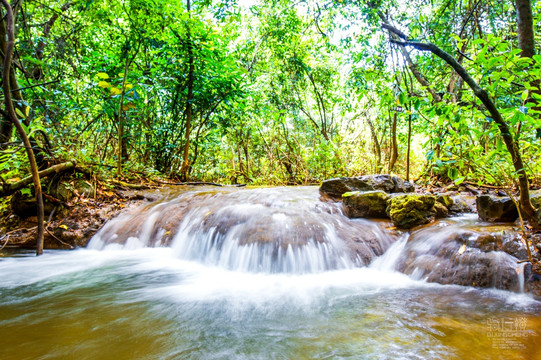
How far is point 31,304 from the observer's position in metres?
2.19

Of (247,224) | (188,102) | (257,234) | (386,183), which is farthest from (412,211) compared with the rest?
(188,102)

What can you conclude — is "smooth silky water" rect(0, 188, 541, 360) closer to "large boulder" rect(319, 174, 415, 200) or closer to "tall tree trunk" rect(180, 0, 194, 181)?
"large boulder" rect(319, 174, 415, 200)

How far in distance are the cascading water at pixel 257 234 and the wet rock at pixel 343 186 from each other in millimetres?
317

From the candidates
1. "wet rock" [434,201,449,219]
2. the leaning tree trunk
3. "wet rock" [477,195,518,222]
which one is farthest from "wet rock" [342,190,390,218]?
the leaning tree trunk

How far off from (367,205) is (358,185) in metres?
1.00

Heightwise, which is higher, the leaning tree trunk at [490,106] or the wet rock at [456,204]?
the leaning tree trunk at [490,106]

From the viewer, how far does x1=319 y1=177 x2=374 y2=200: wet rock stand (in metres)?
4.91

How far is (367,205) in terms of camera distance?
13.3 ft

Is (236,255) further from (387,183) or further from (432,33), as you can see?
(432,33)

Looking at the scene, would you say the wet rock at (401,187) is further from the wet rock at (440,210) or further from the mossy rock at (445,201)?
the wet rock at (440,210)

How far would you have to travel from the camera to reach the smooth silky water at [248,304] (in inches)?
59.5

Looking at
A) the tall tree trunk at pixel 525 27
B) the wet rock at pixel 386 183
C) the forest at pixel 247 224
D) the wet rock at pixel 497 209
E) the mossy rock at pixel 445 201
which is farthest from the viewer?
the wet rock at pixel 386 183

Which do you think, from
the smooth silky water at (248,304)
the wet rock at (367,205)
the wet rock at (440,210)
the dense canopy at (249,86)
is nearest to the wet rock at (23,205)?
the dense canopy at (249,86)

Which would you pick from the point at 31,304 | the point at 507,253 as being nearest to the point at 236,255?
the point at 31,304
